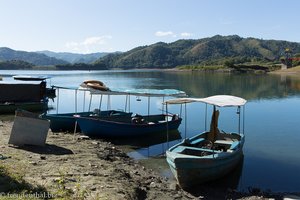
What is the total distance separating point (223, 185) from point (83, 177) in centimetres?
695

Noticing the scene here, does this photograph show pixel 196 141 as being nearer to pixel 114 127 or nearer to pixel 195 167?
pixel 195 167

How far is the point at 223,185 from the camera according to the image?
640 inches

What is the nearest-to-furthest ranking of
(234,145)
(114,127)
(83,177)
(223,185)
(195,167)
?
(83,177), (195,167), (223,185), (234,145), (114,127)

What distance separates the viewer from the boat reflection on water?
14.9m

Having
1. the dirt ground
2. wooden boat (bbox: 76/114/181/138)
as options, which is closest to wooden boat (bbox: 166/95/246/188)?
the dirt ground

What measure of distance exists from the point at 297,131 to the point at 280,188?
15047 mm

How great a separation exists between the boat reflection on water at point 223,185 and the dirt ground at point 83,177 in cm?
12

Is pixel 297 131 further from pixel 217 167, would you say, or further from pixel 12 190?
pixel 12 190

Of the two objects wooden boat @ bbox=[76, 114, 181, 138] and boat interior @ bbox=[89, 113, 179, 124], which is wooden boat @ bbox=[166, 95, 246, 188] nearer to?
wooden boat @ bbox=[76, 114, 181, 138]

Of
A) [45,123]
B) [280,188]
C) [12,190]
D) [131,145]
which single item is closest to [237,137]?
[280,188]

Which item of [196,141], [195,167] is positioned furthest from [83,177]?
[196,141]

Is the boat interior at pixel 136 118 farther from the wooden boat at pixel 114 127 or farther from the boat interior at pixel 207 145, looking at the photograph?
the boat interior at pixel 207 145

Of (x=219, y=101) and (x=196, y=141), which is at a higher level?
(x=219, y=101)

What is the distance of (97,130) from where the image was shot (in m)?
25.2
